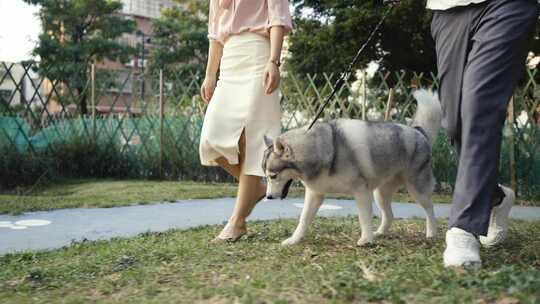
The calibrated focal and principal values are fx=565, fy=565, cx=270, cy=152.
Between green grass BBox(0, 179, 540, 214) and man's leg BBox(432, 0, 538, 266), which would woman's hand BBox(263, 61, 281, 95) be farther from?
green grass BBox(0, 179, 540, 214)

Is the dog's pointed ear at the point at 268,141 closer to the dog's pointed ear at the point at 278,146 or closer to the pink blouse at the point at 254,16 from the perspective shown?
the dog's pointed ear at the point at 278,146

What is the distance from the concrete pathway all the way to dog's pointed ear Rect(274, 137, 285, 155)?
1.41 meters

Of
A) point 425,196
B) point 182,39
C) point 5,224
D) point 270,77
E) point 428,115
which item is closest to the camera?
point 270,77

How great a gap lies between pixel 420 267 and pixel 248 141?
4.11 feet

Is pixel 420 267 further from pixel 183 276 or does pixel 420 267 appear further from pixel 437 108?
pixel 437 108

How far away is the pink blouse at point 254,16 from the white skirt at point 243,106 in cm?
4

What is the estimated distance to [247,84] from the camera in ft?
10.1

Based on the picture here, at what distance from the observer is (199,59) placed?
2242 cm

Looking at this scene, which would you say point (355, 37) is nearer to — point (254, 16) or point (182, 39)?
point (254, 16)

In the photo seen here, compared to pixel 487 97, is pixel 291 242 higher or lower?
lower

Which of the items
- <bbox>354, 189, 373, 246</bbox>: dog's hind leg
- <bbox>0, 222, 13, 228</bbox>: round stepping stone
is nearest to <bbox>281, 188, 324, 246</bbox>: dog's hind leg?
<bbox>354, 189, 373, 246</bbox>: dog's hind leg

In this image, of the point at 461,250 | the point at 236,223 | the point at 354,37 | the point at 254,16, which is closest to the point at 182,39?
the point at 354,37

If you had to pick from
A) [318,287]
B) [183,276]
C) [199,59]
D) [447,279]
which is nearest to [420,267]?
[447,279]

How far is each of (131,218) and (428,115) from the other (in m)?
2.49
